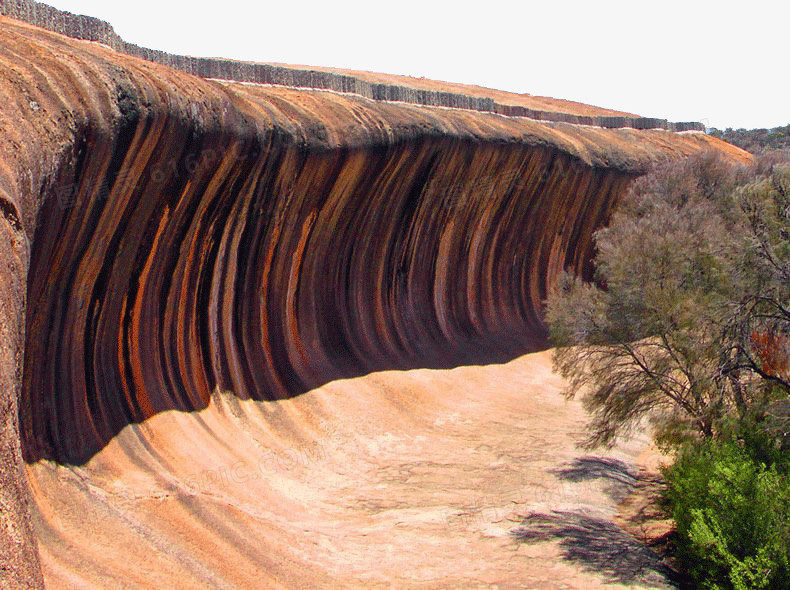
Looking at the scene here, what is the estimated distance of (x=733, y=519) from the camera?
1066cm

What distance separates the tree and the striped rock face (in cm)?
445

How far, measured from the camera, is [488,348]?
71.9ft

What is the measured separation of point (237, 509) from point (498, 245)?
14.6 metres

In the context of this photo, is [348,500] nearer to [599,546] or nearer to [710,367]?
[599,546]

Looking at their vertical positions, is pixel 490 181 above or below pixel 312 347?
above

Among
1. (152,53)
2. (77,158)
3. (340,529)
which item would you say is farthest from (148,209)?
(340,529)

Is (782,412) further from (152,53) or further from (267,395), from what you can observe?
(152,53)

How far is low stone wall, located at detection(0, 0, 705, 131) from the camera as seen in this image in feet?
37.5

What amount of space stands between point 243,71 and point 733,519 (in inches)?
453

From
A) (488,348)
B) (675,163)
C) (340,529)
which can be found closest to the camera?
(340,529)

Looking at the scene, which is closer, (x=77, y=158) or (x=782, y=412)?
(x=77, y=158)

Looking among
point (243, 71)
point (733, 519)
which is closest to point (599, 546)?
point (733, 519)

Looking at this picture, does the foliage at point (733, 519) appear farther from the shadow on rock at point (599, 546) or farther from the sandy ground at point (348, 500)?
the sandy ground at point (348, 500)

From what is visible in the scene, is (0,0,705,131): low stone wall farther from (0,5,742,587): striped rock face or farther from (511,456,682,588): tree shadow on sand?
(511,456,682,588): tree shadow on sand
